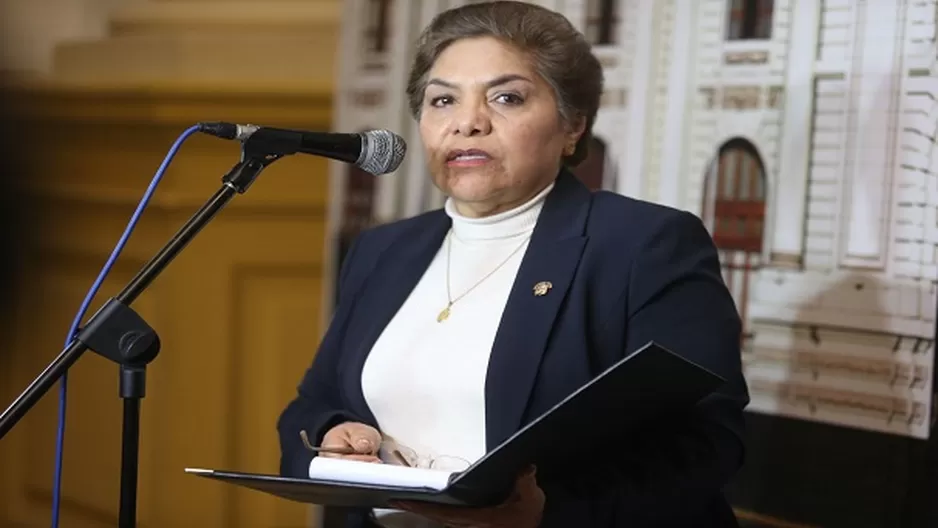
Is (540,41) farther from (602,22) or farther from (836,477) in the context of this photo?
(836,477)

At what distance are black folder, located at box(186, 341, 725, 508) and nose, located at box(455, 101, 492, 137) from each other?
53 centimetres

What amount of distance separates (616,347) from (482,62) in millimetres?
486

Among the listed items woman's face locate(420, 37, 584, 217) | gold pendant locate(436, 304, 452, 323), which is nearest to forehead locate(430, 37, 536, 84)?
woman's face locate(420, 37, 584, 217)

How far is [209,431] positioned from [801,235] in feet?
5.60

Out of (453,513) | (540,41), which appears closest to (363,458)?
(453,513)

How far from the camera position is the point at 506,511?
153 cm

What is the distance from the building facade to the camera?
1971 millimetres

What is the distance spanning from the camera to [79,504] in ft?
10.9

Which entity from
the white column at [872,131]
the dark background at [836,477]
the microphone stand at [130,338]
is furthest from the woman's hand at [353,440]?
the white column at [872,131]

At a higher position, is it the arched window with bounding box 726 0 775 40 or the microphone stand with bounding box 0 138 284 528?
the arched window with bounding box 726 0 775 40

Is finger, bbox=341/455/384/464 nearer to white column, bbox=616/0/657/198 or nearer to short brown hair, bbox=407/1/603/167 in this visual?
short brown hair, bbox=407/1/603/167

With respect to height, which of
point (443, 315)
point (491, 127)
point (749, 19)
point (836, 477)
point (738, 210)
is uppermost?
point (749, 19)

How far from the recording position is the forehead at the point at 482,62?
1.82 metres

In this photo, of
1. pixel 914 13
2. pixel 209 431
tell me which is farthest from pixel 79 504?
pixel 914 13
